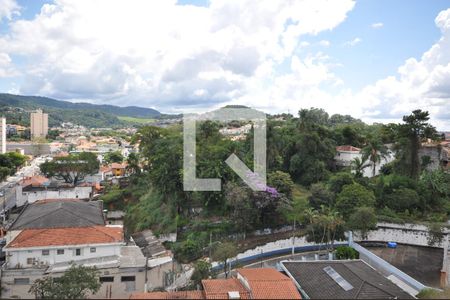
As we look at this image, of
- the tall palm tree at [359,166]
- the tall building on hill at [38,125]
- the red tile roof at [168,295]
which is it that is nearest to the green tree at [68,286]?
the red tile roof at [168,295]

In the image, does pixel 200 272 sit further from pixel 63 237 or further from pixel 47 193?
pixel 47 193

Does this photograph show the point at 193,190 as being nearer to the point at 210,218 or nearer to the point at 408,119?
the point at 210,218

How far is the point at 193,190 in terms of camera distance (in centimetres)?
2211

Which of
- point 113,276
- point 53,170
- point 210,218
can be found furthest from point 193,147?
point 53,170

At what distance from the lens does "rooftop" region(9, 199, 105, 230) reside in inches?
711

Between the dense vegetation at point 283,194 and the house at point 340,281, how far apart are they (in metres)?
4.64

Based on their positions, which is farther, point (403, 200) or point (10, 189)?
point (10, 189)

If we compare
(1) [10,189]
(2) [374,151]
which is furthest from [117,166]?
(2) [374,151]

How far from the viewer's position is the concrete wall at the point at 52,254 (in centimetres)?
1622

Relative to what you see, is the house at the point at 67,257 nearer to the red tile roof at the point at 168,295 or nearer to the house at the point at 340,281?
the red tile roof at the point at 168,295

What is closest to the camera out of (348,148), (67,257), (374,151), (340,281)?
(340,281)

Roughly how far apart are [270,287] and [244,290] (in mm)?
814

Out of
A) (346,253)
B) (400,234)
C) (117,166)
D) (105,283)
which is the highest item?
(117,166)

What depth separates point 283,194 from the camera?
837 inches
